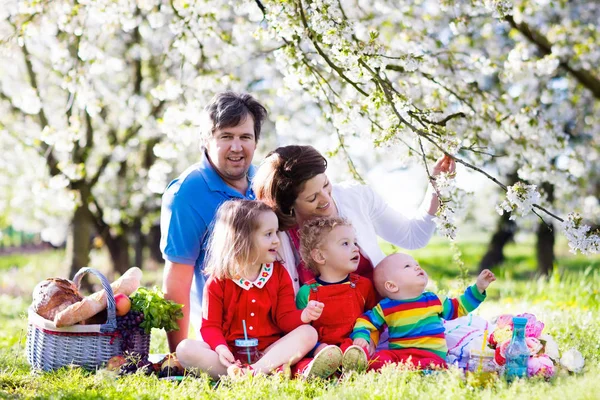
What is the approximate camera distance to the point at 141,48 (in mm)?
10375

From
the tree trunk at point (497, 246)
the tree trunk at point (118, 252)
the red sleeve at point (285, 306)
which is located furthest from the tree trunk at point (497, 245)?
the red sleeve at point (285, 306)

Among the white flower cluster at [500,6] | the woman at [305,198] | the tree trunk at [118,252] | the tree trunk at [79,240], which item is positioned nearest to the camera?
the woman at [305,198]

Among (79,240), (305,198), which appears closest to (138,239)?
(79,240)

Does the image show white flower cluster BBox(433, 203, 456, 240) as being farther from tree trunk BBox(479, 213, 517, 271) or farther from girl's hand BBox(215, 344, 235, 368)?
tree trunk BBox(479, 213, 517, 271)

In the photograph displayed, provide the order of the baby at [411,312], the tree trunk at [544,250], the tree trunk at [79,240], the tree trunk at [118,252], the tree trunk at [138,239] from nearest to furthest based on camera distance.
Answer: the baby at [411,312] → the tree trunk at [79,240] → the tree trunk at [118,252] → the tree trunk at [544,250] → the tree trunk at [138,239]

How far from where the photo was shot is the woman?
152 inches

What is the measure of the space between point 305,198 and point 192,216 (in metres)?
0.66

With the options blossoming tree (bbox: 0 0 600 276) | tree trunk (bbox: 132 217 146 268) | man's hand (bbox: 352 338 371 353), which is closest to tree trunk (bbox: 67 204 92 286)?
blossoming tree (bbox: 0 0 600 276)

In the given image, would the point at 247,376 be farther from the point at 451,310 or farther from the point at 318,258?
the point at 451,310

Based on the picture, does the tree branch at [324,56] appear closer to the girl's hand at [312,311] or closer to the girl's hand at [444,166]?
the girl's hand at [444,166]

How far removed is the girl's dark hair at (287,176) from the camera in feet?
12.6

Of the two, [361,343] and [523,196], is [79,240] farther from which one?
[523,196]

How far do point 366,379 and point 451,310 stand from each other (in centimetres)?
79

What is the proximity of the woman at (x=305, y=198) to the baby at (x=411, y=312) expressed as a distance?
0.93 ft
